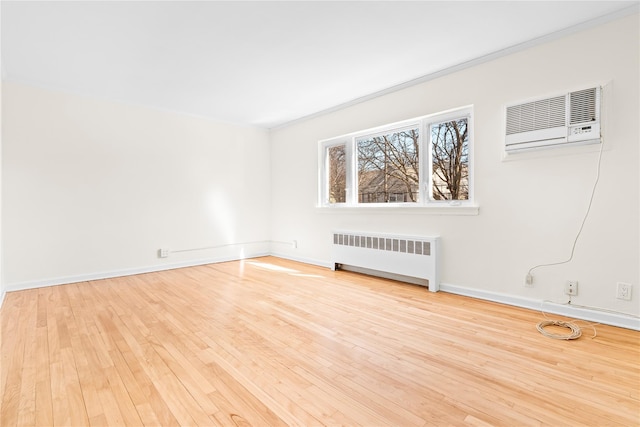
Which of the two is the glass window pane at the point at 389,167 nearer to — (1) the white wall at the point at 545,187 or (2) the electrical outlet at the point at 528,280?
(1) the white wall at the point at 545,187

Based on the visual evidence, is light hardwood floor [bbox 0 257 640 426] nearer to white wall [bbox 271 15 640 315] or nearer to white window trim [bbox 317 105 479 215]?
white wall [bbox 271 15 640 315]

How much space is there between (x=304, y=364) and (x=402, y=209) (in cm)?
252

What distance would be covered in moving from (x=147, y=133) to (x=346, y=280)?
3.65 metres

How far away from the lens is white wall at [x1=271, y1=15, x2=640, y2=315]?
245 centimetres

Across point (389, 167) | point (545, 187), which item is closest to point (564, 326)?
point (545, 187)

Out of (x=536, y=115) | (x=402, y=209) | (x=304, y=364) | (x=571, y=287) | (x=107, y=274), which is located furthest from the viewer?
(x=107, y=274)

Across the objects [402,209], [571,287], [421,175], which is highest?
[421,175]

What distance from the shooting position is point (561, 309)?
2.72 meters

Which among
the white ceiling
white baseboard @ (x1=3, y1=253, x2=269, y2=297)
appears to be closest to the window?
the white ceiling

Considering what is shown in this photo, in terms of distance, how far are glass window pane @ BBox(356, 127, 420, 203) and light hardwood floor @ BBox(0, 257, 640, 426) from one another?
1484 mm

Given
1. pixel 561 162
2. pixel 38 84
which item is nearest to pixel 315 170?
pixel 561 162

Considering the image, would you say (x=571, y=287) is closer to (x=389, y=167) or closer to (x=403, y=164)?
(x=403, y=164)

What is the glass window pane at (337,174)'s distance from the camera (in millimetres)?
4855

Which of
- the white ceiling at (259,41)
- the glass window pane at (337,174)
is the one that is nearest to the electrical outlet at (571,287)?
the white ceiling at (259,41)
